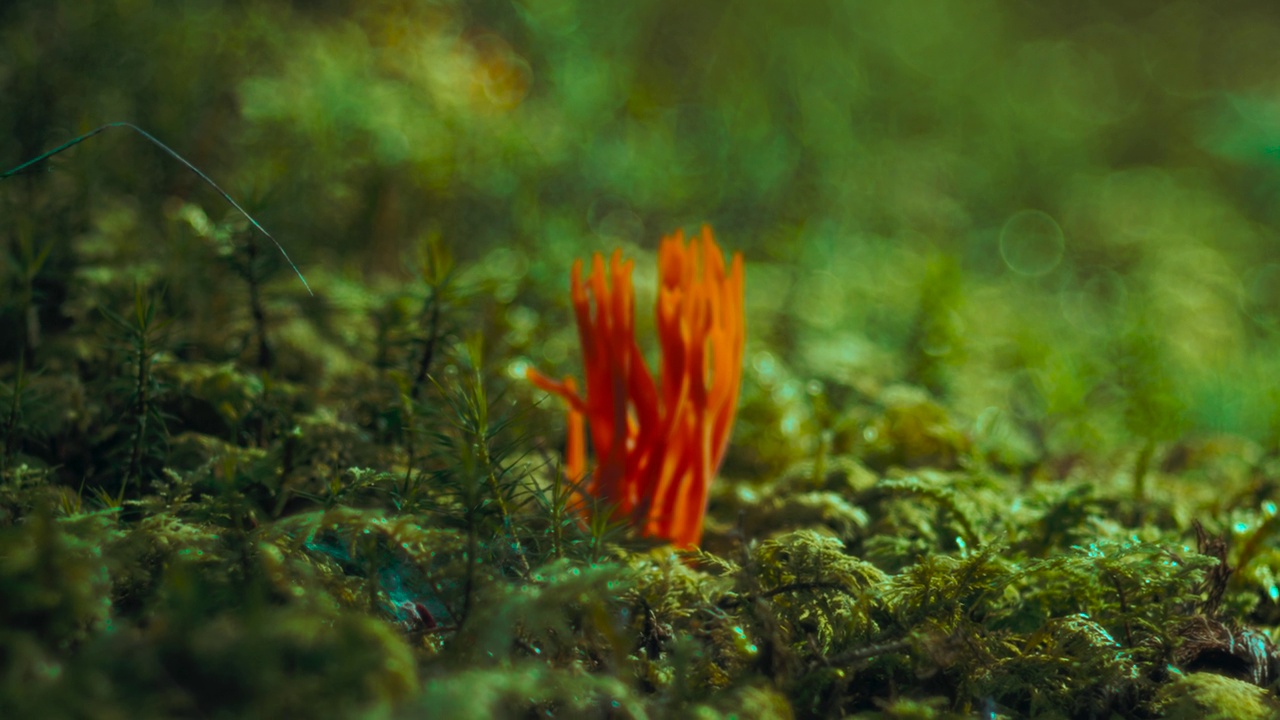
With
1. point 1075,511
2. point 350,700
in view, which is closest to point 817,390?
point 1075,511

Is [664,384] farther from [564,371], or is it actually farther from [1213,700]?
[1213,700]

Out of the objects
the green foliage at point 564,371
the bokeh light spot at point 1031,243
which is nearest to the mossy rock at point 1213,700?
the green foliage at point 564,371

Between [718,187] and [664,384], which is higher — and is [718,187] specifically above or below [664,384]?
above

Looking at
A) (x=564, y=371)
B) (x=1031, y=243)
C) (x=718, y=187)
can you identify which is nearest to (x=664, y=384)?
(x=564, y=371)

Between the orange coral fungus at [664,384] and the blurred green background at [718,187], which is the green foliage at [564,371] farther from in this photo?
the orange coral fungus at [664,384]

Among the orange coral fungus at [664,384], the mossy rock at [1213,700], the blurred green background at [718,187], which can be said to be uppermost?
the blurred green background at [718,187]

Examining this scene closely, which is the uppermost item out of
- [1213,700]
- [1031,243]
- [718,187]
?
[1031,243]

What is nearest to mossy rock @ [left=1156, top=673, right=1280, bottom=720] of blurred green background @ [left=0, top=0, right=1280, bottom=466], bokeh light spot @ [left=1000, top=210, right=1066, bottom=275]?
blurred green background @ [left=0, top=0, right=1280, bottom=466]
